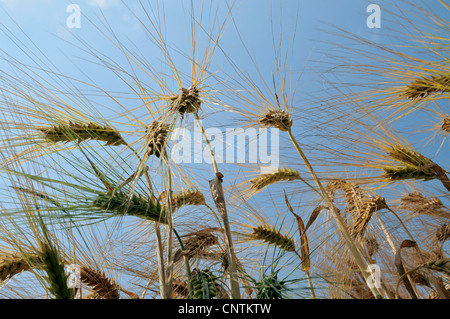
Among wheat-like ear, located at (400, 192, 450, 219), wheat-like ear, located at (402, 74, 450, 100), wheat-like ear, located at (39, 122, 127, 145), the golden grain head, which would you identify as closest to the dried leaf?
wheat-like ear, located at (400, 192, 450, 219)

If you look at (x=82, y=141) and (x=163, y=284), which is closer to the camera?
(x=163, y=284)

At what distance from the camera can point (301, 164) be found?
71.2 inches

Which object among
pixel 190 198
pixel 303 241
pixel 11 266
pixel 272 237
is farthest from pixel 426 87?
pixel 11 266

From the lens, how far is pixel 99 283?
1.75m

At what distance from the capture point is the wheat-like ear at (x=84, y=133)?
1604 mm

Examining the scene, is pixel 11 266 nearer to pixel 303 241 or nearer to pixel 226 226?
pixel 226 226

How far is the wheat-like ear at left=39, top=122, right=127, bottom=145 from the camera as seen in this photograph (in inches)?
63.2

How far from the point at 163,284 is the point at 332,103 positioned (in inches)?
44.9

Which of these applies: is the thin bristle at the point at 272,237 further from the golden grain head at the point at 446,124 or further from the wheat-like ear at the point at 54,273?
the golden grain head at the point at 446,124
